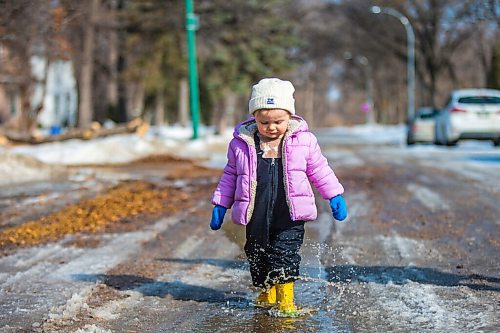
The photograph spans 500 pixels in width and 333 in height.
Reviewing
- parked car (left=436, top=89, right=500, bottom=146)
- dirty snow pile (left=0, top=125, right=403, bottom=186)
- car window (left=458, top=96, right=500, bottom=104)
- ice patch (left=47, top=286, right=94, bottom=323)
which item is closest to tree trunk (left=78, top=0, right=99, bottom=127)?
dirty snow pile (left=0, top=125, right=403, bottom=186)

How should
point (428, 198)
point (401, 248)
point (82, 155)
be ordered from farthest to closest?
point (82, 155)
point (428, 198)
point (401, 248)

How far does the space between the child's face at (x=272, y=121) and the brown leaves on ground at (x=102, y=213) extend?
3487 millimetres

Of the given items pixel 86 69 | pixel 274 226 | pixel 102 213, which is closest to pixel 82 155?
pixel 102 213

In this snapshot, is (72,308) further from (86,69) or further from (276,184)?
(86,69)

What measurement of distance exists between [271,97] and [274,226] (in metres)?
0.79

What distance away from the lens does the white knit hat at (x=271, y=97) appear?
15.0 ft

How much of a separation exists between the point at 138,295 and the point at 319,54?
5334 cm

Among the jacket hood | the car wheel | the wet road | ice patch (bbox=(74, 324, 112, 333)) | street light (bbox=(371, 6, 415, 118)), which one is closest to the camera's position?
ice patch (bbox=(74, 324, 112, 333))

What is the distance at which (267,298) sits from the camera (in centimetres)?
486

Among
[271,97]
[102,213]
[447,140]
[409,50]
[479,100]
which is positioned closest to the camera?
[271,97]

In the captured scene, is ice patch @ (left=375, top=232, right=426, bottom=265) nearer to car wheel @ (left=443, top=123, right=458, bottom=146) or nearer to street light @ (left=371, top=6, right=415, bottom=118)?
car wheel @ (left=443, top=123, right=458, bottom=146)

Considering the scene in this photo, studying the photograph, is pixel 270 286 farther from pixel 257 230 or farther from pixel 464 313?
pixel 464 313

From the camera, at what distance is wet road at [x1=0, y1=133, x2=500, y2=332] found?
4.43 meters

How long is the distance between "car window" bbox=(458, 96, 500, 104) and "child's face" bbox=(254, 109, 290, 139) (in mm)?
20232
